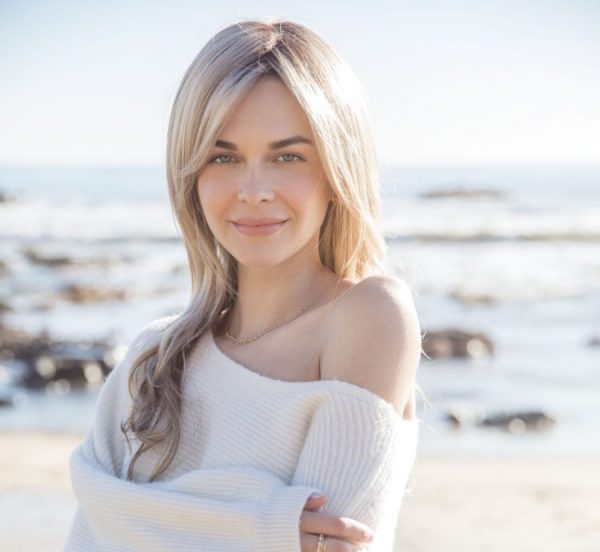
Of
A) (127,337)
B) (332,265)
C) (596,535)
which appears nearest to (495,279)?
(127,337)

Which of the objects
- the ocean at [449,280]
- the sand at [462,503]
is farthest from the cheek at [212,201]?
the sand at [462,503]

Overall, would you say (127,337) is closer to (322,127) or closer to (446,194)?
(322,127)

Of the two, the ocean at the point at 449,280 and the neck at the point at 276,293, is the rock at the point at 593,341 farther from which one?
the neck at the point at 276,293

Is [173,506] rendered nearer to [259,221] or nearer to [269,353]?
[269,353]

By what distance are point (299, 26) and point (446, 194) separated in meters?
33.1

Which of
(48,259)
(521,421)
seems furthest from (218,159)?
(48,259)

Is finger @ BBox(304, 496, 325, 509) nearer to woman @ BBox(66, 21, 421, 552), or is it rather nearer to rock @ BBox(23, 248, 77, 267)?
woman @ BBox(66, 21, 421, 552)

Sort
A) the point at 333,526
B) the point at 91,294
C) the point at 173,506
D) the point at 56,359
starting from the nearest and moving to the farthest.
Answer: the point at 333,526, the point at 173,506, the point at 56,359, the point at 91,294

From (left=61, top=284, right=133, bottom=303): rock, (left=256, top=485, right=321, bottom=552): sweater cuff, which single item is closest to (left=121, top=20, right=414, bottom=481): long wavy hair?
(left=256, top=485, right=321, bottom=552): sweater cuff

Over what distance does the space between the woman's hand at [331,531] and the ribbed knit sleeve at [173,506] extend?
2 centimetres

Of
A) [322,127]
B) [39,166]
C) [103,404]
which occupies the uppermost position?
[322,127]

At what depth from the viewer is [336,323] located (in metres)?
2.30

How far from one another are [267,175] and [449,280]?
15.3m

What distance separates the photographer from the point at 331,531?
2.08m
